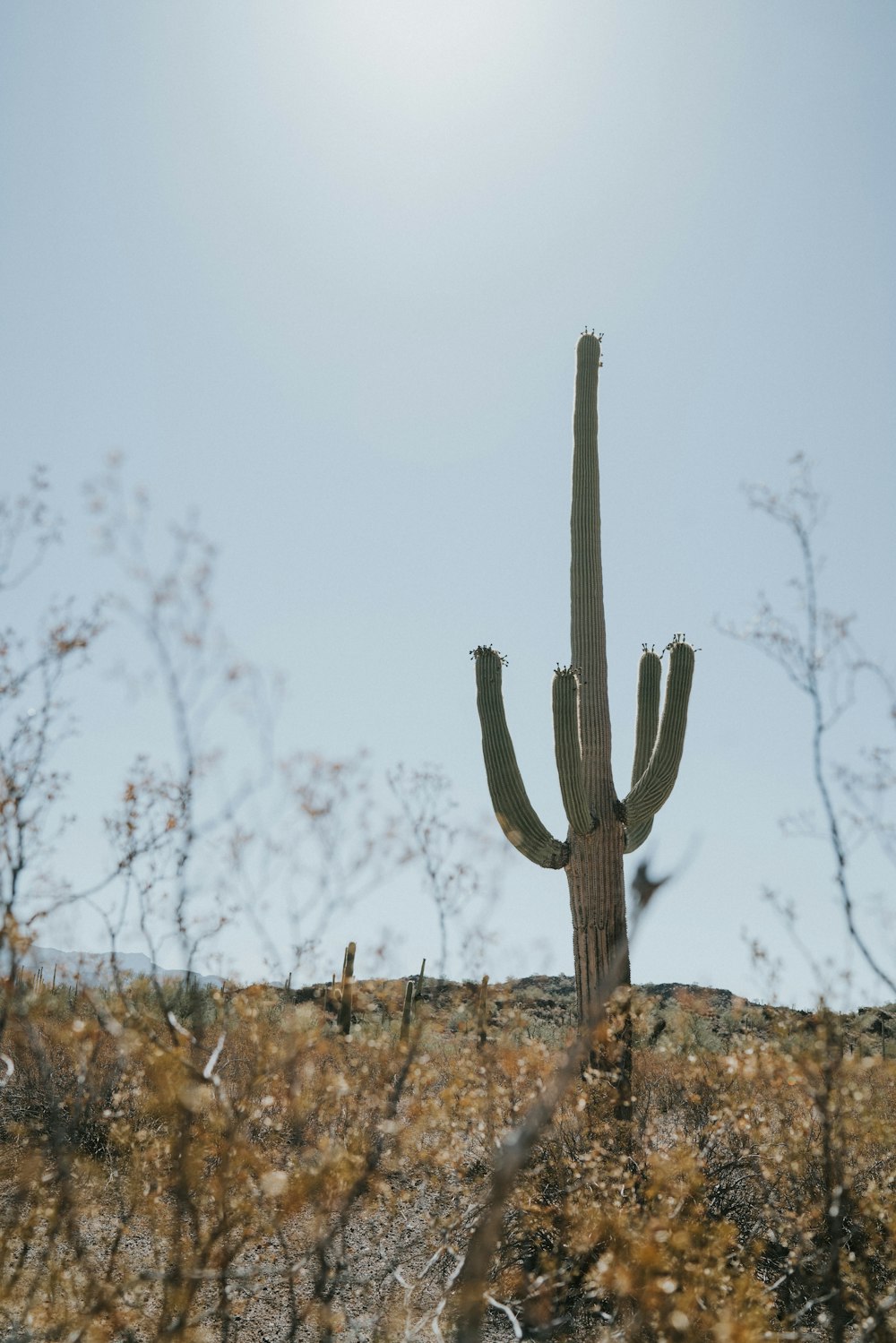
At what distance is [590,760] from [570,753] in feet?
1.63

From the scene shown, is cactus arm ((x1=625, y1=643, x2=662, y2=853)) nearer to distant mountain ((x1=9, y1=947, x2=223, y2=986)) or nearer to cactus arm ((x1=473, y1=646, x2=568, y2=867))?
cactus arm ((x1=473, y1=646, x2=568, y2=867))

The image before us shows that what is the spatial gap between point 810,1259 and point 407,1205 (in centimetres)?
301

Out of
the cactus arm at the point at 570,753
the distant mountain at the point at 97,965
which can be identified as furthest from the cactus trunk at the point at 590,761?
the distant mountain at the point at 97,965

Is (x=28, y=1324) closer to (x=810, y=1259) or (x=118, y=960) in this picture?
(x=118, y=960)

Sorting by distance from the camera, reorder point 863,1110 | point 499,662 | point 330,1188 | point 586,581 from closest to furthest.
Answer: point 330,1188, point 863,1110, point 499,662, point 586,581

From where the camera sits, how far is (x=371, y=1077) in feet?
12.1

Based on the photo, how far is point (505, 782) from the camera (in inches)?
281

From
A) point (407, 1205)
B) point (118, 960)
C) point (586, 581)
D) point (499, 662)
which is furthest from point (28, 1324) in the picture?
point (586, 581)

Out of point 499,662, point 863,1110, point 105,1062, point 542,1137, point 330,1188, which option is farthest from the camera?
point 499,662

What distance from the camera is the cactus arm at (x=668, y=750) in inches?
290

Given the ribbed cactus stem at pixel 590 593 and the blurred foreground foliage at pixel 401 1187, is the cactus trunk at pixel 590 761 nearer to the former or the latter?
the ribbed cactus stem at pixel 590 593

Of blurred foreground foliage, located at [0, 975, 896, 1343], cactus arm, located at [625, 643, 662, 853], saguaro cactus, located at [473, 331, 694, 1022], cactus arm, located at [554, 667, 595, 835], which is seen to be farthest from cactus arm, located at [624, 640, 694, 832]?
blurred foreground foliage, located at [0, 975, 896, 1343]


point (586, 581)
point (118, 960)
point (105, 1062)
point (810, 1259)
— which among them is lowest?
point (810, 1259)

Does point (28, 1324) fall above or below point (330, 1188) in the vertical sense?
below
